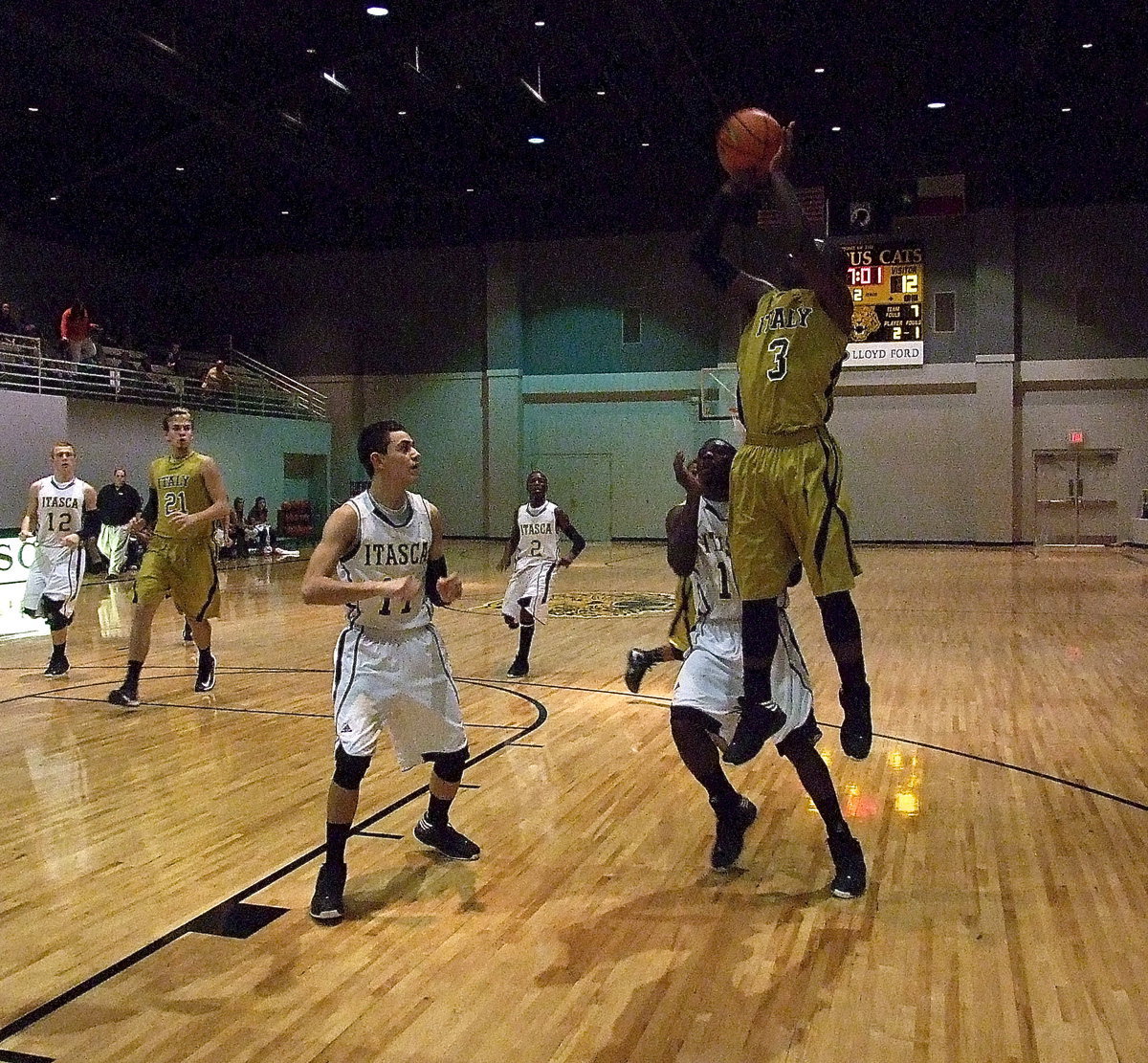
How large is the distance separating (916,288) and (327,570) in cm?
2021

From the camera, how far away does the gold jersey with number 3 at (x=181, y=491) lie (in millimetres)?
7887

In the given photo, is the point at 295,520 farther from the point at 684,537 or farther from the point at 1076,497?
the point at 684,537

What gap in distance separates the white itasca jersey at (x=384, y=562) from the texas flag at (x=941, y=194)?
19.6 meters

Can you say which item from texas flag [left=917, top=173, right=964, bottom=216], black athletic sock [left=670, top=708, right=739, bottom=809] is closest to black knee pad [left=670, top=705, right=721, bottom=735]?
black athletic sock [left=670, top=708, right=739, bottom=809]

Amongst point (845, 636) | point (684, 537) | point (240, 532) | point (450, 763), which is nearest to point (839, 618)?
point (845, 636)

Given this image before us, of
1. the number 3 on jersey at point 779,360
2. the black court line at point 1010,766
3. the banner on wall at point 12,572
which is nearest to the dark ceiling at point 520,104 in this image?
the banner on wall at point 12,572

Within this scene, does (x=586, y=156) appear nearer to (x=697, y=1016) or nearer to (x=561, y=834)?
(x=561, y=834)

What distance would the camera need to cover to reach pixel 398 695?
410cm

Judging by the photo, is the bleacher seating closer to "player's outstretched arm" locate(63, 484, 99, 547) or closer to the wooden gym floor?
"player's outstretched arm" locate(63, 484, 99, 547)

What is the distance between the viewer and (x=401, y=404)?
29562 millimetres

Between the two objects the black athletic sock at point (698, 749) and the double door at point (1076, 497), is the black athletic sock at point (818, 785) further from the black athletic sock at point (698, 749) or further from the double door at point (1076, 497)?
the double door at point (1076, 497)

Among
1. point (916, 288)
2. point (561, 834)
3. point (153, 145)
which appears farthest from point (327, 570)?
point (916, 288)

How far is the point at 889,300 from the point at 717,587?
63.2 feet

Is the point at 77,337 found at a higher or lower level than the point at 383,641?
higher
